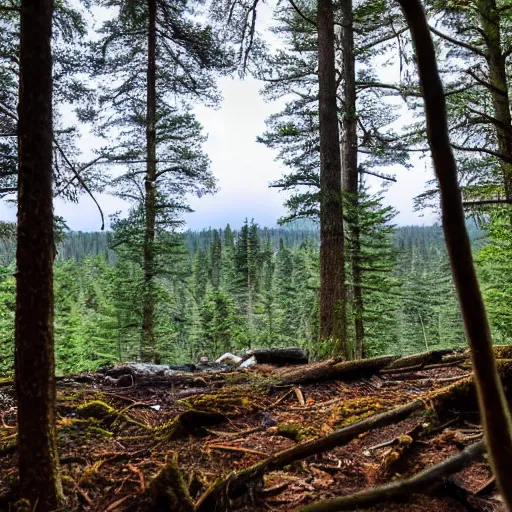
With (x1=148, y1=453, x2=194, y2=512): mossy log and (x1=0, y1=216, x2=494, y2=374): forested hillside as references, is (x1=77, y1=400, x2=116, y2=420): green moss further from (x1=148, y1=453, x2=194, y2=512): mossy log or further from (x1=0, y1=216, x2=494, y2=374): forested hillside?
(x1=0, y1=216, x2=494, y2=374): forested hillside

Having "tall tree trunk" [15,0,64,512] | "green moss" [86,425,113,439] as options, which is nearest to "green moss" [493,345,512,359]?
"green moss" [86,425,113,439]

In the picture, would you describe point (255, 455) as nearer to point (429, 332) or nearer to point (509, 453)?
point (509, 453)

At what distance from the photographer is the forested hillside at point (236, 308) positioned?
12.3 metres

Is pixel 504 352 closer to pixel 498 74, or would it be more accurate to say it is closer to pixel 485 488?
pixel 485 488

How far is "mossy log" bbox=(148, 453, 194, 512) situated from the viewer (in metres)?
1.72

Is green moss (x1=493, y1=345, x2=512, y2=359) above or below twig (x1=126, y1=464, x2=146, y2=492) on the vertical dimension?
above

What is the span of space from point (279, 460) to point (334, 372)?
2.18 metres

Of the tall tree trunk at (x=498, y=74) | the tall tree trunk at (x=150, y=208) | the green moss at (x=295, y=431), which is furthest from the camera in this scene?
the tall tree trunk at (x=150, y=208)

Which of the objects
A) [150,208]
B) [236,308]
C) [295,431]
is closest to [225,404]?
[295,431]

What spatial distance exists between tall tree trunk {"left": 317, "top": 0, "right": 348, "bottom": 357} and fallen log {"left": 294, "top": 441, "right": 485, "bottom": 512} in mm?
5316

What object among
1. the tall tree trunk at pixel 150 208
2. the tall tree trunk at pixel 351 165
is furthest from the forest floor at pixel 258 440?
the tall tree trunk at pixel 351 165

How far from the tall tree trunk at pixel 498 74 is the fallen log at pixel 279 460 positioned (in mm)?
5312

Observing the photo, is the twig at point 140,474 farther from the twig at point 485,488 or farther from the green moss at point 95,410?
the twig at point 485,488

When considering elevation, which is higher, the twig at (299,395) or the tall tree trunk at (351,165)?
the tall tree trunk at (351,165)
